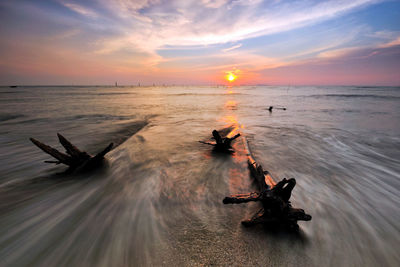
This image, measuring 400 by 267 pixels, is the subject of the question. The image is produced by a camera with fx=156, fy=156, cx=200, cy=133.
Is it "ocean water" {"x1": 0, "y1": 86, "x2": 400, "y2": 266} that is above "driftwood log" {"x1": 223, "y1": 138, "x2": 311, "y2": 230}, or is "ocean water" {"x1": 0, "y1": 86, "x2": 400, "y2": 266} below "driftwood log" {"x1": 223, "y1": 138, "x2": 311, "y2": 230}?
below

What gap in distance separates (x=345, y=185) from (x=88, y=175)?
256 inches

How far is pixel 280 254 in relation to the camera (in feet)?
6.59

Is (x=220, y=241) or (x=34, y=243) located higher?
(x=220, y=241)

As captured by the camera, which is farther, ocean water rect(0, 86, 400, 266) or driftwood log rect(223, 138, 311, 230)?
driftwood log rect(223, 138, 311, 230)

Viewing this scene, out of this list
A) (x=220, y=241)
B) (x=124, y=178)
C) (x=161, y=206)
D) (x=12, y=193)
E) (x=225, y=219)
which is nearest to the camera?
(x=220, y=241)

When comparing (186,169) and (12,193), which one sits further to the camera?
(186,169)

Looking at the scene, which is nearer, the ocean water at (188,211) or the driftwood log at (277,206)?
the ocean water at (188,211)

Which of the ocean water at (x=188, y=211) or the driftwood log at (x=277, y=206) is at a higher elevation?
the driftwood log at (x=277, y=206)

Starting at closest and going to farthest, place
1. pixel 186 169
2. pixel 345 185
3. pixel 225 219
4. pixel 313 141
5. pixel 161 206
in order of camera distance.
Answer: pixel 225 219, pixel 161 206, pixel 345 185, pixel 186 169, pixel 313 141

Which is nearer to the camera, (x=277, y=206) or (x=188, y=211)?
(x=277, y=206)

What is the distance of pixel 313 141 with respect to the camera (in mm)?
7398

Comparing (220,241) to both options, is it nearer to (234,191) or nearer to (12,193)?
(234,191)

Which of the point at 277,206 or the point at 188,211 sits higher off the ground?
the point at 277,206

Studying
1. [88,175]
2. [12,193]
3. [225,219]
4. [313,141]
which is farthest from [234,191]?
[313,141]
